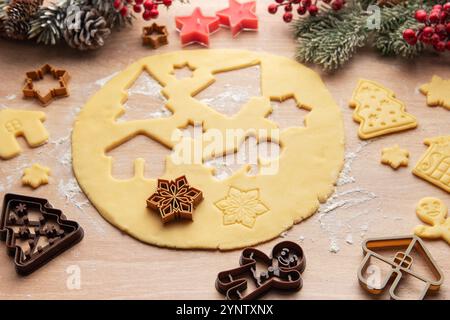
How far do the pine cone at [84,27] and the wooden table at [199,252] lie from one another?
5cm

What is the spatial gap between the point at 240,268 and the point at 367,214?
1.11 feet

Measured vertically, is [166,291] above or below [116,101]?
below

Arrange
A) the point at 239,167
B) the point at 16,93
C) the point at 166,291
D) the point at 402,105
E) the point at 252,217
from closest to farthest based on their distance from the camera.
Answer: the point at 166,291
the point at 252,217
the point at 239,167
the point at 402,105
the point at 16,93

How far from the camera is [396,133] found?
62.9 inches

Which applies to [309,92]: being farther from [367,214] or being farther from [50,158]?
[50,158]

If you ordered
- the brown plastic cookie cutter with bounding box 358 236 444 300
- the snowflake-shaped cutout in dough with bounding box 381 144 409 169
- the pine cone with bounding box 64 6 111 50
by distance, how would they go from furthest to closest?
1. the pine cone with bounding box 64 6 111 50
2. the snowflake-shaped cutout in dough with bounding box 381 144 409 169
3. the brown plastic cookie cutter with bounding box 358 236 444 300

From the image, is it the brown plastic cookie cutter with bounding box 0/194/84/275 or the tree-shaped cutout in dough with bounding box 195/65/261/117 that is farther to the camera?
the tree-shaped cutout in dough with bounding box 195/65/261/117

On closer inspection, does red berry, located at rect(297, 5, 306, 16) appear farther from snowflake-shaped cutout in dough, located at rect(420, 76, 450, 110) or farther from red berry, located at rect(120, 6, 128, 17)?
red berry, located at rect(120, 6, 128, 17)

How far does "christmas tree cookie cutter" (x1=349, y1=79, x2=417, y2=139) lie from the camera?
5.23 ft

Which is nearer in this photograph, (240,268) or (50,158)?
(240,268)

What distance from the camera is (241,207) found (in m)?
1.45

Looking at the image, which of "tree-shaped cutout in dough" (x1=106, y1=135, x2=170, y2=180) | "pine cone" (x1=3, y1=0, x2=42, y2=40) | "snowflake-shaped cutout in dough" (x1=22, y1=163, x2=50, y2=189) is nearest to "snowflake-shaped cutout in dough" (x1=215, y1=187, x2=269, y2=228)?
"tree-shaped cutout in dough" (x1=106, y1=135, x2=170, y2=180)

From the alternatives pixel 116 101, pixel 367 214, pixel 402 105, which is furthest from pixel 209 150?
pixel 402 105

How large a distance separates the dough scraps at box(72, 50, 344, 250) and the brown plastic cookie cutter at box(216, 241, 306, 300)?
49 millimetres
